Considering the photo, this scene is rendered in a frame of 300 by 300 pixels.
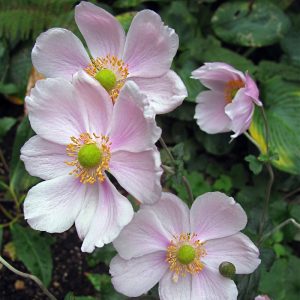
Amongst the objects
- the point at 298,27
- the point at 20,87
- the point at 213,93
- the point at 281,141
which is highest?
the point at 213,93

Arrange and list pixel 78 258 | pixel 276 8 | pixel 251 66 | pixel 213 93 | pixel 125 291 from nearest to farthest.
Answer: pixel 125 291 → pixel 213 93 → pixel 78 258 → pixel 251 66 → pixel 276 8

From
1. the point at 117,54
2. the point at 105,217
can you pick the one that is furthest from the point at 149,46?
the point at 105,217

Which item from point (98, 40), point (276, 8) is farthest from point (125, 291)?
point (276, 8)

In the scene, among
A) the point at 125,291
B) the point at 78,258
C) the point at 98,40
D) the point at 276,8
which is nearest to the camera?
the point at 125,291

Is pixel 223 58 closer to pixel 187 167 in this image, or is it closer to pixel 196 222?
pixel 187 167

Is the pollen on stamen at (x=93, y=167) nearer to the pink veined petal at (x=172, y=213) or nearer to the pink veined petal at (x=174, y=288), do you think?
the pink veined petal at (x=172, y=213)

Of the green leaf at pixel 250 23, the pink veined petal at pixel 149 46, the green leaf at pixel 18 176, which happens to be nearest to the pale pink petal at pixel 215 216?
the pink veined petal at pixel 149 46

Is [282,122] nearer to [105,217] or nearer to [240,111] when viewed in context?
[240,111]
